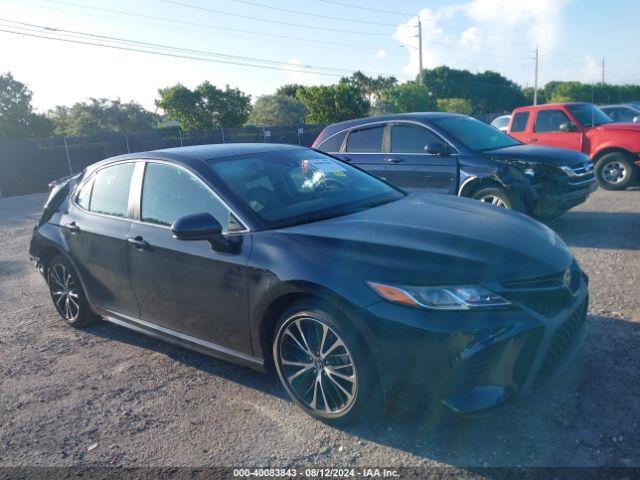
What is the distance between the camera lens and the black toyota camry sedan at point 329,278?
2.74 meters

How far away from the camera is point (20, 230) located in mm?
11453

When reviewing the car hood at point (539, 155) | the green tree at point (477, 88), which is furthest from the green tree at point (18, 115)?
the green tree at point (477, 88)

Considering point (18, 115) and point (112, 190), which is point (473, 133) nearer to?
point (112, 190)

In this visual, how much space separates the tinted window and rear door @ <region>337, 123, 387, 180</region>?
400cm

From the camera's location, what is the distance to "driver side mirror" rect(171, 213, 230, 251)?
336 cm

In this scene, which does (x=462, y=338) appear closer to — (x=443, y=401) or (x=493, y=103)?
(x=443, y=401)

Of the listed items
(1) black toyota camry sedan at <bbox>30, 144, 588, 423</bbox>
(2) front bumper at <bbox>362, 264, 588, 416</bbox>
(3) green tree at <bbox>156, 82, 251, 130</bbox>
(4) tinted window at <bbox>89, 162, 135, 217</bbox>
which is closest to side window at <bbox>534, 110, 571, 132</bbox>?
(1) black toyota camry sedan at <bbox>30, 144, 588, 423</bbox>

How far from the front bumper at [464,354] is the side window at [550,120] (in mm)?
9242

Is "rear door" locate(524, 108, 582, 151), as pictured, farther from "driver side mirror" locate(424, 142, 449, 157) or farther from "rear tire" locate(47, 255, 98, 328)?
"rear tire" locate(47, 255, 98, 328)

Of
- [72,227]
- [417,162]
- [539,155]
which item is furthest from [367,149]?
[72,227]

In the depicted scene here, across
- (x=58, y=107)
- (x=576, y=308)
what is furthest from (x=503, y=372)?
(x=58, y=107)

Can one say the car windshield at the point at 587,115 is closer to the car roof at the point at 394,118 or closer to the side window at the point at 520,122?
the side window at the point at 520,122

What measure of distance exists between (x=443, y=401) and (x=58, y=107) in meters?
61.8

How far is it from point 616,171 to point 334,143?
19.6 ft
